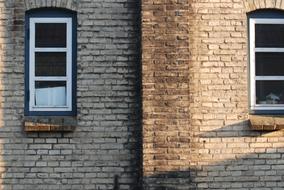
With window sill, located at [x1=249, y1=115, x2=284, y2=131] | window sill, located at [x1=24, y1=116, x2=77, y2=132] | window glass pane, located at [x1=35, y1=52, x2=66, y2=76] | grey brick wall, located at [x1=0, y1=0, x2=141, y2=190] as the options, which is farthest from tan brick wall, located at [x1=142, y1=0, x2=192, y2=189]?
window glass pane, located at [x1=35, y1=52, x2=66, y2=76]

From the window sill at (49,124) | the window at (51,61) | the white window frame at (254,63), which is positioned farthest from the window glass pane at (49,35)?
the white window frame at (254,63)

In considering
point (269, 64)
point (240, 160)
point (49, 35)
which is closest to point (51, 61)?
point (49, 35)

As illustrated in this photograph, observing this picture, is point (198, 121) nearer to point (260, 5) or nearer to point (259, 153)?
point (259, 153)

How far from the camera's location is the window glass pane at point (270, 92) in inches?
381

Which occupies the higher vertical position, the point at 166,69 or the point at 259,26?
the point at 259,26

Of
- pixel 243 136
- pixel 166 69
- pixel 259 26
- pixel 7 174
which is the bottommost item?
pixel 7 174

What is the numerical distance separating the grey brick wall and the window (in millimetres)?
125

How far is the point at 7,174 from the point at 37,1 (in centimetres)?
268

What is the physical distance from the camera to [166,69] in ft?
30.6

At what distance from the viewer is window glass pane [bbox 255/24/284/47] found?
9.75m

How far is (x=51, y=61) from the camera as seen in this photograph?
962 cm

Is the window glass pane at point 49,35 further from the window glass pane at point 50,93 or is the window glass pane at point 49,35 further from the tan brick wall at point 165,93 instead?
the tan brick wall at point 165,93

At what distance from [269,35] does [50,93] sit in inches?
139

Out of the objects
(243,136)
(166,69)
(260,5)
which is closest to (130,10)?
(166,69)
